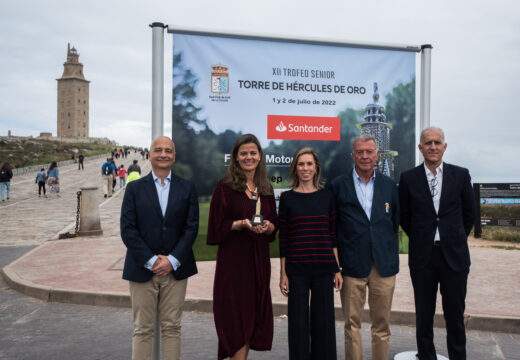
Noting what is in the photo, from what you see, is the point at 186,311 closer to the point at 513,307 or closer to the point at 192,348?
the point at 192,348

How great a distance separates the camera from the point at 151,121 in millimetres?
3908

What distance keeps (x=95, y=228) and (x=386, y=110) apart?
10.2 meters

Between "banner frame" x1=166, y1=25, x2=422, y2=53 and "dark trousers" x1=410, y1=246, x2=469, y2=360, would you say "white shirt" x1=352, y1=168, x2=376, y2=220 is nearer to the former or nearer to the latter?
"dark trousers" x1=410, y1=246, x2=469, y2=360

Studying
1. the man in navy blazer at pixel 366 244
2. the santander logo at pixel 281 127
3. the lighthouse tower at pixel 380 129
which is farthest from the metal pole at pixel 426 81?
the santander logo at pixel 281 127

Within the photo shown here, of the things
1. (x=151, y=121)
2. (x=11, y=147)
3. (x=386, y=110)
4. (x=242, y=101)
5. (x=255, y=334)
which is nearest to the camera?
(x=255, y=334)

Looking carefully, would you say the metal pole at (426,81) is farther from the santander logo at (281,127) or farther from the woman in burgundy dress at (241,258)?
the woman in burgundy dress at (241,258)

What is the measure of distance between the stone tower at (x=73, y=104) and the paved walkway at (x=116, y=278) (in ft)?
372

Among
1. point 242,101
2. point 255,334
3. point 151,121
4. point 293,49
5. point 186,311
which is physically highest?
point 293,49

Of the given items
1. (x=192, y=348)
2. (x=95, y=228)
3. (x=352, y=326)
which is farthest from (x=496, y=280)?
(x=95, y=228)

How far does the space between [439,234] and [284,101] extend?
1.99m

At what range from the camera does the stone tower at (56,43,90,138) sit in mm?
116938

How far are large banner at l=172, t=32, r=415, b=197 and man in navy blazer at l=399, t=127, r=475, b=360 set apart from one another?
960mm

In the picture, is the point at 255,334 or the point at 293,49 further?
the point at 293,49

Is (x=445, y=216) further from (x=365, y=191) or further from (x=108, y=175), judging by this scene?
(x=108, y=175)
